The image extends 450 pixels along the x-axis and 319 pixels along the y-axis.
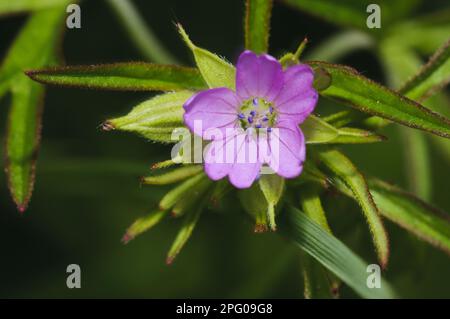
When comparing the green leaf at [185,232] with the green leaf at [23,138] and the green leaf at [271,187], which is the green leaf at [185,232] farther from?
the green leaf at [23,138]

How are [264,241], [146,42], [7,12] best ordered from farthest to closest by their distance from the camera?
[264,241] < [146,42] < [7,12]

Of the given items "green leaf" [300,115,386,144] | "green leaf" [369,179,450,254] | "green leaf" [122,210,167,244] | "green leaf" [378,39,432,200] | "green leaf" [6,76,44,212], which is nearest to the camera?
"green leaf" [300,115,386,144]

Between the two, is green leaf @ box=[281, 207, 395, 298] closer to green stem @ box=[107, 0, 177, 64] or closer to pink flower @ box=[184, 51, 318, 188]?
pink flower @ box=[184, 51, 318, 188]

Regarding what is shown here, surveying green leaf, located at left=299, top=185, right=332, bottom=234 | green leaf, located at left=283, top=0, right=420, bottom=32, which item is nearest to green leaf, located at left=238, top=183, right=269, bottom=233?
green leaf, located at left=299, top=185, right=332, bottom=234

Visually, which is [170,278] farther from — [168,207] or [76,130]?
[168,207]

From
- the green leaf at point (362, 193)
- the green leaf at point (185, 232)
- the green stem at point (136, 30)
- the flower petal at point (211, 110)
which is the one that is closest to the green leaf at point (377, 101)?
the green leaf at point (362, 193)
